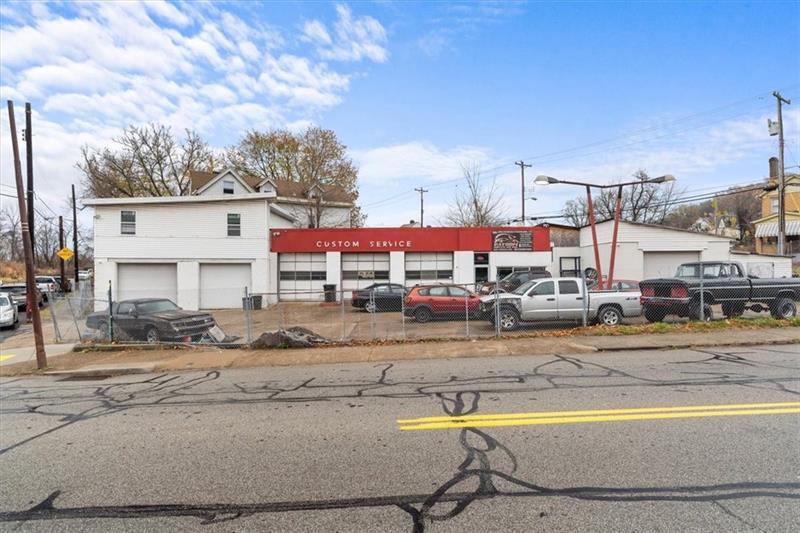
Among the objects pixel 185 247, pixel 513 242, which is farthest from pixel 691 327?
pixel 185 247

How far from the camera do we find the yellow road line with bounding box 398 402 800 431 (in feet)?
16.0

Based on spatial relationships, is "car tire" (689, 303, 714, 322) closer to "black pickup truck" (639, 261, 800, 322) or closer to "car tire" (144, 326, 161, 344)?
"black pickup truck" (639, 261, 800, 322)

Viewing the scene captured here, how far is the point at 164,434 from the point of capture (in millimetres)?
5020

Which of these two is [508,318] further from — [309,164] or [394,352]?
[309,164]

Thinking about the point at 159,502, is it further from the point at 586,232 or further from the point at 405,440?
the point at 586,232

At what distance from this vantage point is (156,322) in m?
12.8

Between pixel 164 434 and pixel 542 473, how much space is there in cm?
423

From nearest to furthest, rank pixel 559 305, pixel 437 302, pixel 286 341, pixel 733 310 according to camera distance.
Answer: pixel 286 341, pixel 559 305, pixel 733 310, pixel 437 302

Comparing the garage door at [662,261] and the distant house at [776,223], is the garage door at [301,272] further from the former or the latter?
the distant house at [776,223]

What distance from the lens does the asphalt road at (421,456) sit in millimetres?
3076

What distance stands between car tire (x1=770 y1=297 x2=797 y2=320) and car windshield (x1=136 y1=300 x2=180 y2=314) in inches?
751

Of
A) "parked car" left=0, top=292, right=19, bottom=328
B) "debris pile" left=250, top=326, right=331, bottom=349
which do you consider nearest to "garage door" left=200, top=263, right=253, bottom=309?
"parked car" left=0, top=292, right=19, bottom=328

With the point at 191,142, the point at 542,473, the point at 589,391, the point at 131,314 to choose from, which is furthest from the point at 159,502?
the point at 191,142

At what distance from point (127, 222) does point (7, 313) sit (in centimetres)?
824
